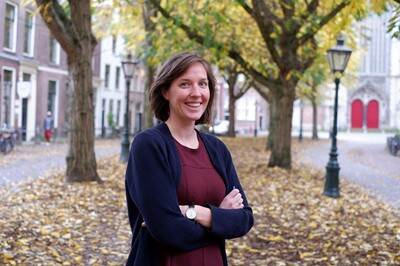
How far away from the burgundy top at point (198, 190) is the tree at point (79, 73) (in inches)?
335

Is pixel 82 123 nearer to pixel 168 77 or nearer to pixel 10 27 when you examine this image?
pixel 168 77

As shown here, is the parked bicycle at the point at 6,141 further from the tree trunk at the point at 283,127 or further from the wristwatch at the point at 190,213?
the wristwatch at the point at 190,213

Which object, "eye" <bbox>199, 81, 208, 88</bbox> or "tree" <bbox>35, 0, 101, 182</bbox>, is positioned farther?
"tree" <bbox>35, 0, 101, 182</bbox>

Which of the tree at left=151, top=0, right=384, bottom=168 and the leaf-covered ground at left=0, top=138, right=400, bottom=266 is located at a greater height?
the tree at left=151, top=0, right=384, bottom=168

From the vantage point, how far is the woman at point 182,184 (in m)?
2.29

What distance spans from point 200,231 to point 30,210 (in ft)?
21.0

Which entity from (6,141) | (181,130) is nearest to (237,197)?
(181,130)

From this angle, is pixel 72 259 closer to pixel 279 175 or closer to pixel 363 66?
pixel 279 175

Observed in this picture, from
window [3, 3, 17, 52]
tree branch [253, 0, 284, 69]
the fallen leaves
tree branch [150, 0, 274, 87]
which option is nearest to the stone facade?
window [3, 3, 17, 52]

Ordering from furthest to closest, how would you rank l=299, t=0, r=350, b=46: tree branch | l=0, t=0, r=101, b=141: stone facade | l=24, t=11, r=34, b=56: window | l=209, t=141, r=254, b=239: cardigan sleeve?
l=24, t=11, r=34, b=56: window, l=0, t=0, r=101, b=141: stone facade, l=299, t=0, r=350, b=46: tree branch, l=209, t=141, r=254, b=239: cardigan sleeve

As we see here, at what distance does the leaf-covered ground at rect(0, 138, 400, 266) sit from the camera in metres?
6.13

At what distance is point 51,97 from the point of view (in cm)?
3231

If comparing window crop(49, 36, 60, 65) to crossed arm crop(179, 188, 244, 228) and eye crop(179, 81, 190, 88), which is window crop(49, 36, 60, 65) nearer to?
eye crop(179, 81, 190, 88)

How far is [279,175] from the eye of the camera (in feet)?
46.5
